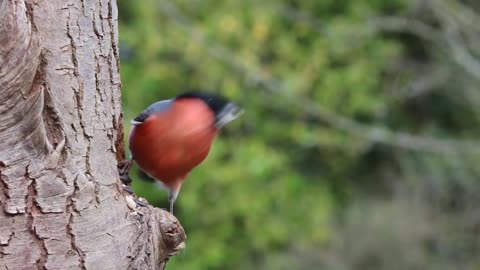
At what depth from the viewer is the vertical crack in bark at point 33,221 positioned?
4.54ft

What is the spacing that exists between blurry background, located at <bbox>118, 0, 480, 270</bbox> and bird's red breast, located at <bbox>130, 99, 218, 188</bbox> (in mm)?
3314

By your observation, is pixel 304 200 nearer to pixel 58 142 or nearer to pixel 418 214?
pixel 418 214

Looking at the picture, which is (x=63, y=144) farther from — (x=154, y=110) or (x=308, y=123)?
(x=308, y=123)

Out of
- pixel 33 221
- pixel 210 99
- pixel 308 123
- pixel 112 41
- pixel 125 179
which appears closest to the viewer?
pixel 33 221

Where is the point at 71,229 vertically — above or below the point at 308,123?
above

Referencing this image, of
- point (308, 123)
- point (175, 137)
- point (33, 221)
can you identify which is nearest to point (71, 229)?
point (33, 221)

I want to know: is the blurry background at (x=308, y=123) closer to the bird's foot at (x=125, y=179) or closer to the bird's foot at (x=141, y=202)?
the bird's foot at (x=125, y=179)

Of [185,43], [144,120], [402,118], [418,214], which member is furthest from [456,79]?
[144,120]

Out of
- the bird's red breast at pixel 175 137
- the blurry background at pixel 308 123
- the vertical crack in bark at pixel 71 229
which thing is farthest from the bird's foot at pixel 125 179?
the blurry background at pixel 308 123

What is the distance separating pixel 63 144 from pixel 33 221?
14cm

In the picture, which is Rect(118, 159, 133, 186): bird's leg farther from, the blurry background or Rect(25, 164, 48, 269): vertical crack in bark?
the blurry background

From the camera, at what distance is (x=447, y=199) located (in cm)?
615

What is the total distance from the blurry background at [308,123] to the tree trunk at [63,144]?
371 centimetres

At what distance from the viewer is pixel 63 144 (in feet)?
4.74
